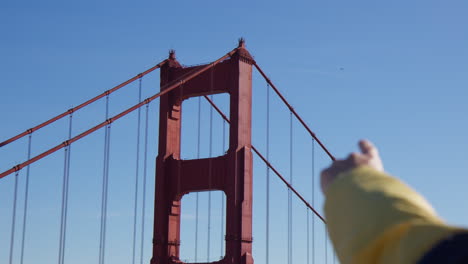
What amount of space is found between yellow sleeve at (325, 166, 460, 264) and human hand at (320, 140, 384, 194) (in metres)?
0.04

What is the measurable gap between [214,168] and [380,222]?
2135cm

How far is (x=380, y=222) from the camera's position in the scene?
0.54m

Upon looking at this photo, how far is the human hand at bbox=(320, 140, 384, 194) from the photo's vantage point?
64 cm

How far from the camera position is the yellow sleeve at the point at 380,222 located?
0.51 metres

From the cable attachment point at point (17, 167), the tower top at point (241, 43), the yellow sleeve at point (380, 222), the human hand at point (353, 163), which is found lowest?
the yellow sleeve at point (380, 222)

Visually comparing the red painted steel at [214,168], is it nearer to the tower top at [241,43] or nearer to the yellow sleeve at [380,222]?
the tower top at [241,43]

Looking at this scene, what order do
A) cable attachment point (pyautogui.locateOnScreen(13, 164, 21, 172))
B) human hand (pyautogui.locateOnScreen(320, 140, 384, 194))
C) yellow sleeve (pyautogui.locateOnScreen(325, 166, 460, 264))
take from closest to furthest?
yellow sleeve (pyautogui.locateOnScreen(325, 166, 460, 264))
human hand (pyautogui.locateOnScreen(320, 140, 384, 194))
cable attachment point (pyautogui.locateOnScreen(13, 164, 21, 172))

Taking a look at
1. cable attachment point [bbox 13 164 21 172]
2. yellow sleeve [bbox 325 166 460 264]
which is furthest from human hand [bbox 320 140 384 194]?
cable attachment point [bbox 13 164 21 172]

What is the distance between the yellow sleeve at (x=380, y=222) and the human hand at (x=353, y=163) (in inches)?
1.7

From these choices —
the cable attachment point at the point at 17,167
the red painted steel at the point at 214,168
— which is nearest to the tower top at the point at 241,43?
the red painted steel at the point at 214,168

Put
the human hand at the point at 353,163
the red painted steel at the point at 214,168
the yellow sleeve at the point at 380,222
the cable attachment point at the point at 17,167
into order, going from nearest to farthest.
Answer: the yellow sleeve at the point at 380,222 < the human hand at the point at 353,163 < the cable attachment point at the point at 17,167 < the red painted steel at the point at 214,168

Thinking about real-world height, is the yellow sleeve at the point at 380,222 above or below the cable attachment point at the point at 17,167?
below

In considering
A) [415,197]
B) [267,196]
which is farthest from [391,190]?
[267,196]

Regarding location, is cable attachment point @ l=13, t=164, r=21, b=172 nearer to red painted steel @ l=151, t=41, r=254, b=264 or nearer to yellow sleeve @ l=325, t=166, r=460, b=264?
red painted steel @ l=151, t=41, r=254, b=264
